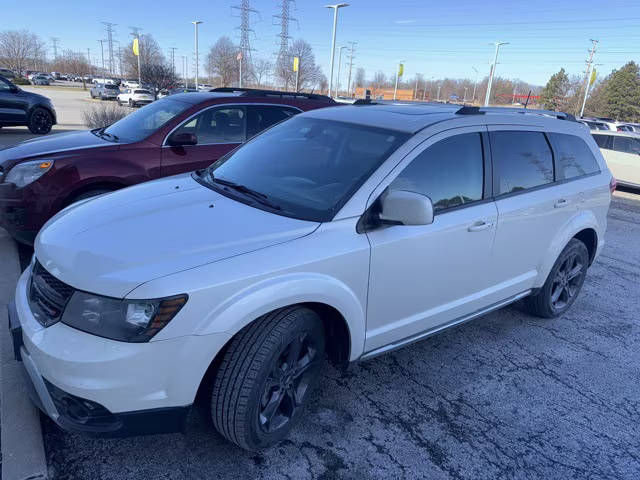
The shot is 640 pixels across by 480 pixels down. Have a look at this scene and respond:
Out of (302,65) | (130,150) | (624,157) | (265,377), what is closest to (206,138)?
(130,150)

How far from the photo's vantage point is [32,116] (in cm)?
1381

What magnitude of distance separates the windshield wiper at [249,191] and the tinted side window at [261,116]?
2737 mm

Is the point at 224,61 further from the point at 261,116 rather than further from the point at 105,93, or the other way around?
the point at 261,116

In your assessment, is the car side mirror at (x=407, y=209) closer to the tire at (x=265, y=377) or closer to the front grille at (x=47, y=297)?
the tire at (x=265, y=377)

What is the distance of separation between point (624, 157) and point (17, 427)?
47.1 ft

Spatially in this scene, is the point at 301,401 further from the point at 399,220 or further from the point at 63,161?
the point at 63,161

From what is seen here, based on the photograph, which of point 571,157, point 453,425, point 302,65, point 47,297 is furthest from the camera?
point 302,65

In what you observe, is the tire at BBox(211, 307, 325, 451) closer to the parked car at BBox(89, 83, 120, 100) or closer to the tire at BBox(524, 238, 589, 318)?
the tire at BBox(524, 238, 589, 318)

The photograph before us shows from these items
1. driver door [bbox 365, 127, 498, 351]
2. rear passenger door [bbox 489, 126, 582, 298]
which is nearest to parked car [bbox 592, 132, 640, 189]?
rear passenger door [bbox 489, 126, 582, 298]

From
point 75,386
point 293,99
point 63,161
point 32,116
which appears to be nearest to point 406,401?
point 75,386

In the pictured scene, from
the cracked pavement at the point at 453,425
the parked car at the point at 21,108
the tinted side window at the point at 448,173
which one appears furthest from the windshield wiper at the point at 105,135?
the parked car at the point at 21,108

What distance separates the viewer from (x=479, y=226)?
3.17m

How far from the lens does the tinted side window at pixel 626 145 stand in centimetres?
1264

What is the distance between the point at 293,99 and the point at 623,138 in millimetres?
10992
